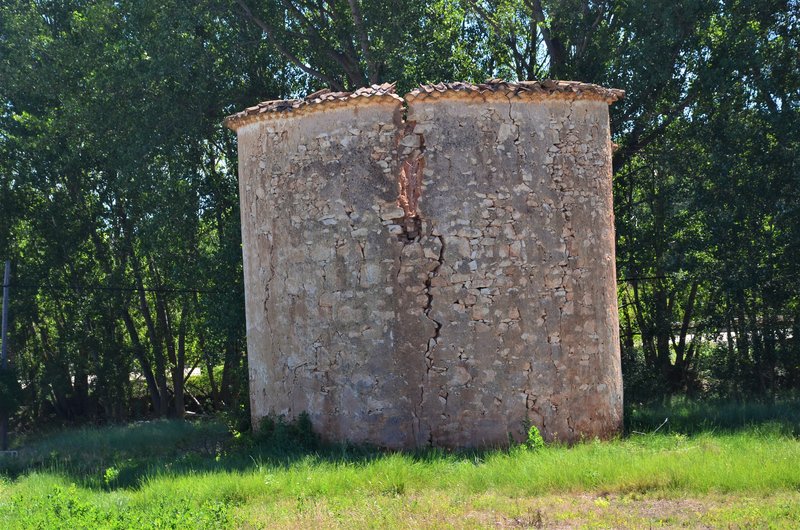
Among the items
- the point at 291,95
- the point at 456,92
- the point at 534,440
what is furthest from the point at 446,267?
the point at 291,95

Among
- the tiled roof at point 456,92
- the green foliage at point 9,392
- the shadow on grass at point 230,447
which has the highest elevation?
the tiled roof at point 456,92

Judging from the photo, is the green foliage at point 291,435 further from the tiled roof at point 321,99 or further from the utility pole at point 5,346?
the utility pole at point 5,346

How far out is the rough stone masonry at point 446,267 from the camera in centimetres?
984

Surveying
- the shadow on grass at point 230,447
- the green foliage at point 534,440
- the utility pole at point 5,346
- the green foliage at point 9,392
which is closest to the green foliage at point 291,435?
the shadow on grass at point 230,447

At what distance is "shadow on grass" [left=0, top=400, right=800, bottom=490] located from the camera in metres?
9.59

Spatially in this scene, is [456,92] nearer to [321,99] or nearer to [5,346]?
[321,99]

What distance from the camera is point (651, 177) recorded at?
16594mm

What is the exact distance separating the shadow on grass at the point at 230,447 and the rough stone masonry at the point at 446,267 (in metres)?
0.37

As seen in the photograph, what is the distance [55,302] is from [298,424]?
9.90 meters

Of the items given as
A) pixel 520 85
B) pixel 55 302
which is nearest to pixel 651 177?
pixel 520 85

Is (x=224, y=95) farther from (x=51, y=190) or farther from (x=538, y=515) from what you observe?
(x=538, y=515)

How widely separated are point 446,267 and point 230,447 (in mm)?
3760

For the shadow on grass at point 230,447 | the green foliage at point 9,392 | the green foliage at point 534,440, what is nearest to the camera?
→ the green foliage at point 534,440

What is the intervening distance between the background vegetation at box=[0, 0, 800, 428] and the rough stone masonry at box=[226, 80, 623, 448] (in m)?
3.15
